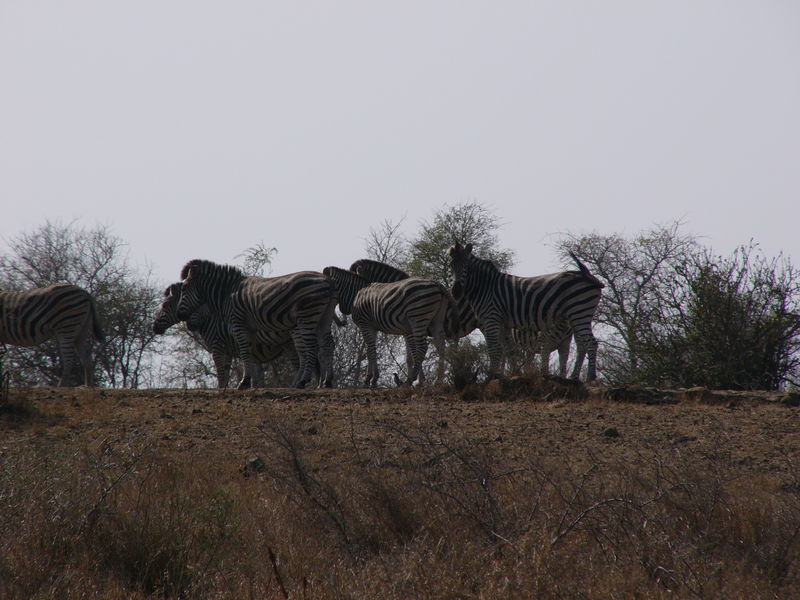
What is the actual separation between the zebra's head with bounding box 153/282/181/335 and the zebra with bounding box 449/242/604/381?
568 centimetres

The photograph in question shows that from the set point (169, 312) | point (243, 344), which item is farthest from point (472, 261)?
point (169, 312)

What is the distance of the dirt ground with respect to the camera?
8.15 m

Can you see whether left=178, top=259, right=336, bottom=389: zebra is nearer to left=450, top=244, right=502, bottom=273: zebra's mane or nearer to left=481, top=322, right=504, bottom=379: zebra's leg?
left=450, top=244, right=502, bottom=273: zebra's mane

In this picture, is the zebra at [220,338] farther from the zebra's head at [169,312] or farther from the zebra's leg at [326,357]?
the zebra's leg at [326,357]

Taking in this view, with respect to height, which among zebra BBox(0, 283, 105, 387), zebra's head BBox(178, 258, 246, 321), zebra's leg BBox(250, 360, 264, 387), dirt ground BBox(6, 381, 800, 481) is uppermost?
zebra's head BBox(178, 258, 246, 321)

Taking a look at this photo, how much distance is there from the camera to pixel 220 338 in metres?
16.5

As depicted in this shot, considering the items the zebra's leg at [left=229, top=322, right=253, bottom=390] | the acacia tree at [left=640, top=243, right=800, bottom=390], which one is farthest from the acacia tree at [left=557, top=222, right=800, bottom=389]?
the zebra's leg at [left=229, top=322, right=253, bottom=390]

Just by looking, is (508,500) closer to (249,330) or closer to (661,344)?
(661,344)

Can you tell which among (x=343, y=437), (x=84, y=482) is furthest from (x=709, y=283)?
(x=84, y=482)

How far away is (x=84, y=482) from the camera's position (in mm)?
5797

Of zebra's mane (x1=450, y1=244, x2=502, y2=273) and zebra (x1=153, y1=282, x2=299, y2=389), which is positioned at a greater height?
zebra's mane (x1=450, y1=244, x2=502, y2=273)

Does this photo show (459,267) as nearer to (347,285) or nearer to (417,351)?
(417,351)

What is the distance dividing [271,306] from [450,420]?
20.2ft

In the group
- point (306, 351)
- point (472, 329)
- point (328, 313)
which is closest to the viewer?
point (306, 351)
